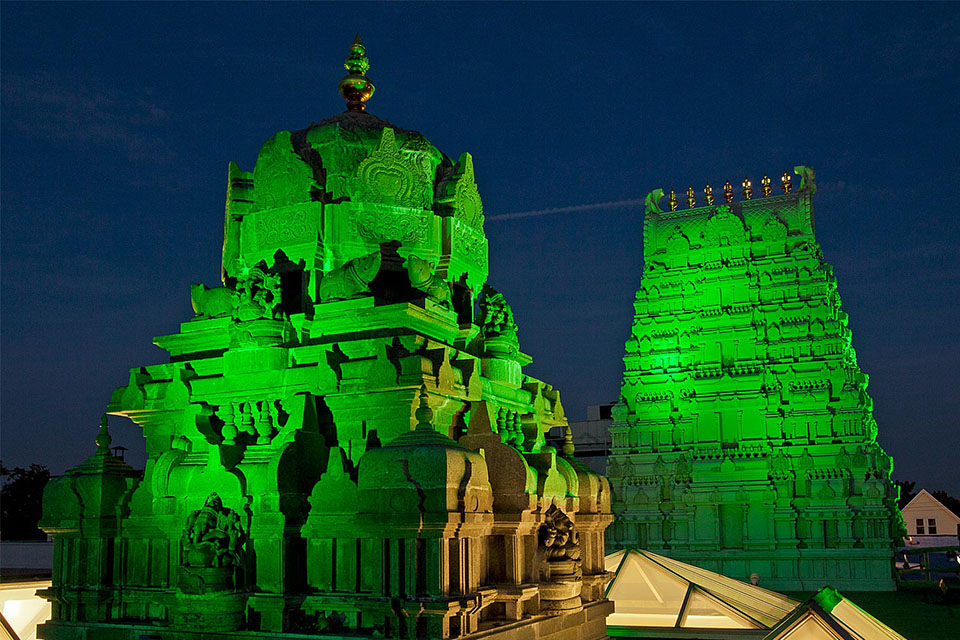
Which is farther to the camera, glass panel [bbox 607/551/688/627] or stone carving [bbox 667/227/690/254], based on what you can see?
stone carving [bbox 667/227/690/254]

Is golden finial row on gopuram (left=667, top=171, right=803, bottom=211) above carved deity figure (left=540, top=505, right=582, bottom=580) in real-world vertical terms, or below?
above

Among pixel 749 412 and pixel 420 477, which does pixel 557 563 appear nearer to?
pixel 420 477

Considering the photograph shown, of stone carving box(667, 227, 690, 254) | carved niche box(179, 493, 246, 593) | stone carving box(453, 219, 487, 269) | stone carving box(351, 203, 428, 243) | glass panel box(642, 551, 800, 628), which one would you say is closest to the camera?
carved niche box(179, 493, 246, 593)

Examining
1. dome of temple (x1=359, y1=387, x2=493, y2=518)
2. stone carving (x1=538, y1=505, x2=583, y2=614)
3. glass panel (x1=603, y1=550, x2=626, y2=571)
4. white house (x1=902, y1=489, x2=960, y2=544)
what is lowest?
white house (x1=902, y1=489, x2=960, y2=544)

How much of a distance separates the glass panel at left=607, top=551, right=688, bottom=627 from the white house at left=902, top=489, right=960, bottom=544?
2207 inches

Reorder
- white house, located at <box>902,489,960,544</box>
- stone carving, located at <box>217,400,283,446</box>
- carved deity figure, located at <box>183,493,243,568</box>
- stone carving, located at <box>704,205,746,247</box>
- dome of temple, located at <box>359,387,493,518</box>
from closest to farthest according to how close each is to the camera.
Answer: dome of temple, located at <box>359,387,493,518</box> < carved deity figure, located at <box>183,493,243,568</box> < stone carving, located at <box>217,400,283,446</box> < stone carving, located at <box>704,205,746,247</box> < white house, located at <box>902,489,960,544</box>

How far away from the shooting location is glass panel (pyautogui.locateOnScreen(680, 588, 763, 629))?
1811cm

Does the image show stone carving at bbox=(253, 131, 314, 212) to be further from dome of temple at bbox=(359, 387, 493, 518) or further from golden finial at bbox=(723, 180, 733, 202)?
golden finial at bbox=(723, 180, 733, 202)

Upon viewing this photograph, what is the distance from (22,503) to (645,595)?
125 feet

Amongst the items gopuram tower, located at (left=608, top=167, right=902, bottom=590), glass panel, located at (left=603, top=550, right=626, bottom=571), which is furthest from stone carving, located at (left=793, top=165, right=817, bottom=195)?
glass panel, located at (left=603, top=550, right=626, bottom=571)

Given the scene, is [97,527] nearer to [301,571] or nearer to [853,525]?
[301,571]

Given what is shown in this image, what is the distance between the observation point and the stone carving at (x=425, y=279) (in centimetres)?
1527

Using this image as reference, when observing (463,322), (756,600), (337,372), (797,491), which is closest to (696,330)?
(797,491)

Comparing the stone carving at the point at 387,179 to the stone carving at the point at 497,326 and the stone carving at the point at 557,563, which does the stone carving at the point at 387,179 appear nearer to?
the stone carving at the point at 497,326
